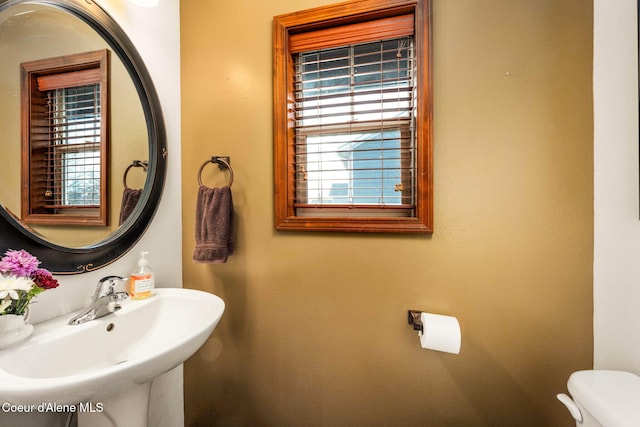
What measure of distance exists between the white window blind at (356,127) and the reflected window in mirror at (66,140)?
2.48 ft

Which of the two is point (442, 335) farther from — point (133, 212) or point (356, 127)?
point (133, 212)

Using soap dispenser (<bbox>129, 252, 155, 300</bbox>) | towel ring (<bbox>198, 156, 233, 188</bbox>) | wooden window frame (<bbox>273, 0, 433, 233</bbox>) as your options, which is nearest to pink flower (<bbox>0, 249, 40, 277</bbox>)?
soap dispenser (<bbox>129, 252, 155, 300</bbox>)

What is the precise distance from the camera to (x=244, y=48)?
1223 mm

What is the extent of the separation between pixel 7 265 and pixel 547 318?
1.68 m

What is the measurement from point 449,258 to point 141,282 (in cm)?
123

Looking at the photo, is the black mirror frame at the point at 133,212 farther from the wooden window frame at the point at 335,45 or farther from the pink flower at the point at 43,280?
the wooden window frame at the point at 335,45

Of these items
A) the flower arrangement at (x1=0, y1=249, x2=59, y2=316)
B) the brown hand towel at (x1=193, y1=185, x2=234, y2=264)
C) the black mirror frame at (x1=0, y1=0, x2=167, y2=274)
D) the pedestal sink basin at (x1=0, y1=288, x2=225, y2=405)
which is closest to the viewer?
the pedestal sink basin at (x1=0, y1=288, x2=225, y2=405)

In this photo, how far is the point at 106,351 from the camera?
84 centimetres

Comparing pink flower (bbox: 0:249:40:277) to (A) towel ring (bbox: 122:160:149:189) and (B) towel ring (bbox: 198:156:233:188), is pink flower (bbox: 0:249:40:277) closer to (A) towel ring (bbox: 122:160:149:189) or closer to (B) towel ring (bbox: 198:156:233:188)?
(A) towel ring (bbox: 122:160:149:189)

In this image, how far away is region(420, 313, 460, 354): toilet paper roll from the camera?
91 centimetres

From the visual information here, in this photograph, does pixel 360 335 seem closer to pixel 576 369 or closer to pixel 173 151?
pixel 576 369

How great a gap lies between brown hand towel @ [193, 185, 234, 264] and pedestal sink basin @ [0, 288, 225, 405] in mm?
172

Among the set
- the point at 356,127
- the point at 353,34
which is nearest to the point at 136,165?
the point at 356,127

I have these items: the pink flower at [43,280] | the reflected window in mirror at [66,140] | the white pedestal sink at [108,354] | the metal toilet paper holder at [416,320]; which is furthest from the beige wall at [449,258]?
the pink flower at [43,280]
